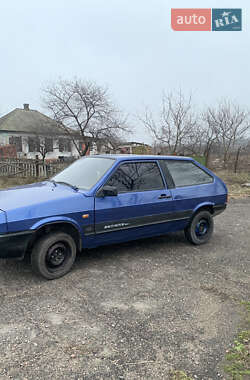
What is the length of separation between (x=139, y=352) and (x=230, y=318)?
43.4 inches

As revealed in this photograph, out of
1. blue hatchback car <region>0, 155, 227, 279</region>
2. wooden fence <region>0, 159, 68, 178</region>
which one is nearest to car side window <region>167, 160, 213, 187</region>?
blue hatchback car <region>0, 155, 227, 279</region>

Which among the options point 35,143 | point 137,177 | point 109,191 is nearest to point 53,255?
point 109,191

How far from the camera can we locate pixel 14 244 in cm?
308

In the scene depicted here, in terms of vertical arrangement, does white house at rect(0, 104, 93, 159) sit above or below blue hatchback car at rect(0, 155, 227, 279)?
above

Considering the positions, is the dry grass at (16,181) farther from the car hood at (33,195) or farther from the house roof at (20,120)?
the house roof at (20,120)

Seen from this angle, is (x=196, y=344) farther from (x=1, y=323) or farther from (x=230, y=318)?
(x=1, y=323)

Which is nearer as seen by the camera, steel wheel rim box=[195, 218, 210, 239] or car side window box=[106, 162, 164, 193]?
car side window box=[106, 162, 164, 193]

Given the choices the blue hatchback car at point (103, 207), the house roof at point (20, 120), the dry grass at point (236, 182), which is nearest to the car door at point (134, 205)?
the blue hatchback car at point (103, 207)

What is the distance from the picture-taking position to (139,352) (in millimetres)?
2234

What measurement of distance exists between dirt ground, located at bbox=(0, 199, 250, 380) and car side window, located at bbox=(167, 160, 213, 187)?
4.28 ft

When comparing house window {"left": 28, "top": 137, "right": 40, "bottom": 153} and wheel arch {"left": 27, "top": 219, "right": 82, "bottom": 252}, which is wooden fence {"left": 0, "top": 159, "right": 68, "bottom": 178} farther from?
wheel arch {"left": 27, "top": 219, "right": 82, "bottom": 252}

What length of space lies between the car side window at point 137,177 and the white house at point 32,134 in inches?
646

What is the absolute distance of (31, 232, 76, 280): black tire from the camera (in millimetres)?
3301

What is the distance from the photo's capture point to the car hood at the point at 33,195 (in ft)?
10.7
